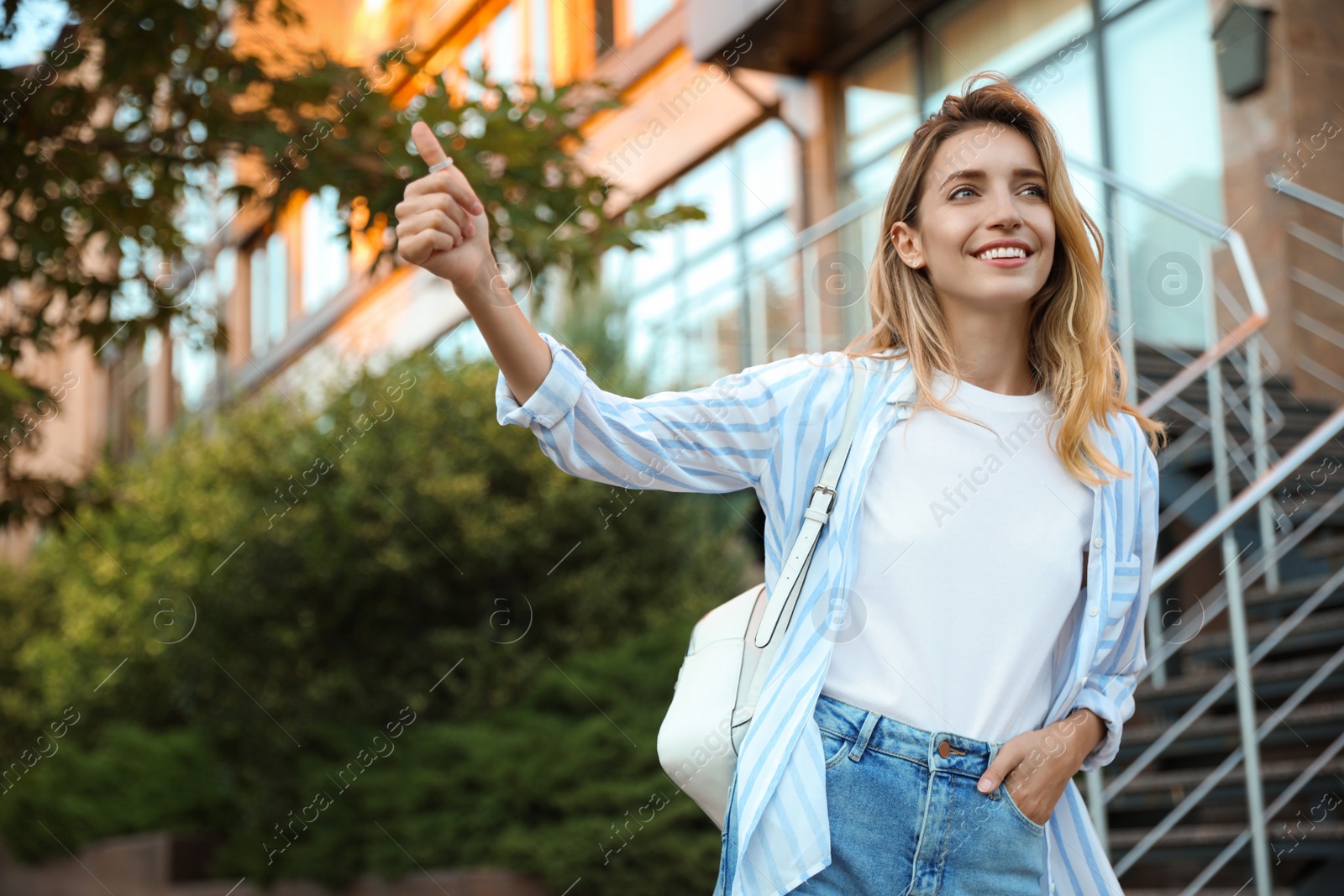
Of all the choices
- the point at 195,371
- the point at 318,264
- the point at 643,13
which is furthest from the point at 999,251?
the point at 195,371

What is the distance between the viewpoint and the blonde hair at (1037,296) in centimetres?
215

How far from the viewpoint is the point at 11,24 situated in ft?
16.9

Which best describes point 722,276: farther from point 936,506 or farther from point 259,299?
point 259,299

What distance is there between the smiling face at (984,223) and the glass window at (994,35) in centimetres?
860

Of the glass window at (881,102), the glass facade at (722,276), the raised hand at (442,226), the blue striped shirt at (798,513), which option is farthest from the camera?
the glass window at (881,102)

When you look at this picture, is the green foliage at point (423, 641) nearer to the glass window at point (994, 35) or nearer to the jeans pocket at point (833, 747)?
the glass window at point (994, 35)

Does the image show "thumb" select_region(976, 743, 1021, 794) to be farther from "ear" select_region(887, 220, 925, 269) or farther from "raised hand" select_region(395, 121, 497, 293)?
"raised hand" select_region(395, 121, 497, 293)

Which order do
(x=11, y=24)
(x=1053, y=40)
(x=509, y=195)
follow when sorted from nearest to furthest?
(x=11, y=24) < (x=509, y=195) < (x=1053, y=40)

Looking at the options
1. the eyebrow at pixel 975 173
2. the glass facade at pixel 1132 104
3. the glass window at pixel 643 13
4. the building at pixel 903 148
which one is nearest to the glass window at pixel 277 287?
the building at pixel 903 148

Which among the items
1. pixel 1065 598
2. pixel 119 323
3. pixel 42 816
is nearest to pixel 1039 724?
pixel 1065 598

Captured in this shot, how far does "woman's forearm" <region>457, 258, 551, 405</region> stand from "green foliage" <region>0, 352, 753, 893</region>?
5.19 metres

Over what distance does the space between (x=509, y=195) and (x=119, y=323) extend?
1891 mm

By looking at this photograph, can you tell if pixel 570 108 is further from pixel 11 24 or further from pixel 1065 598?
pixel 1065 598

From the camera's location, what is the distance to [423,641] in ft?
29.4
